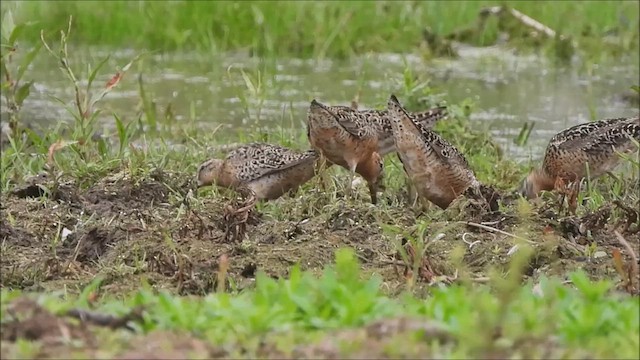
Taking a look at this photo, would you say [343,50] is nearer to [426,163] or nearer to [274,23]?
[274,23]

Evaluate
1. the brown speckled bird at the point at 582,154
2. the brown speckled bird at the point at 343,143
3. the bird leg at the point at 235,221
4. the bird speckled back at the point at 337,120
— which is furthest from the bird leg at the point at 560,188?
the bird leg at the point at 235,221

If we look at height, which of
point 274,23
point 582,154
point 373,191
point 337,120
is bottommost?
point 274,23

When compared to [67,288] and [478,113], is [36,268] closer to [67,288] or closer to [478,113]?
[67,288]

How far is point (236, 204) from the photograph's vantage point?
6.87 meters

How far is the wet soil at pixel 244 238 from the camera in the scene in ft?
19.9

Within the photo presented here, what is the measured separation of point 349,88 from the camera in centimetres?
1220

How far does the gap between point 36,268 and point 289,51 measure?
7.85 metres

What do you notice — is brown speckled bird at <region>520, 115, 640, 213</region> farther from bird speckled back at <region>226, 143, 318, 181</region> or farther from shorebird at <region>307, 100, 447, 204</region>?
bird speckled back at <region>226, 143, 318, 181</region>

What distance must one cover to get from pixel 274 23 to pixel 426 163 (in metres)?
6.69

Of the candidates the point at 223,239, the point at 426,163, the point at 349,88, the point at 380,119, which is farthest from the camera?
the point at 349,88

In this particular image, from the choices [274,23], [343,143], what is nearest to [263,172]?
[343,143]

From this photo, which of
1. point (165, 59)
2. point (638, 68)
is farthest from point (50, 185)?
point (638, 68)

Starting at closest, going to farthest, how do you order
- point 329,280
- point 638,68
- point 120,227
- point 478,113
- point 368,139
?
point 329,280 < point 120,227 < point 368,139 < point 478,113 < point 638,68

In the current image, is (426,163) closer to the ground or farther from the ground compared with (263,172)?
farther from the ground
